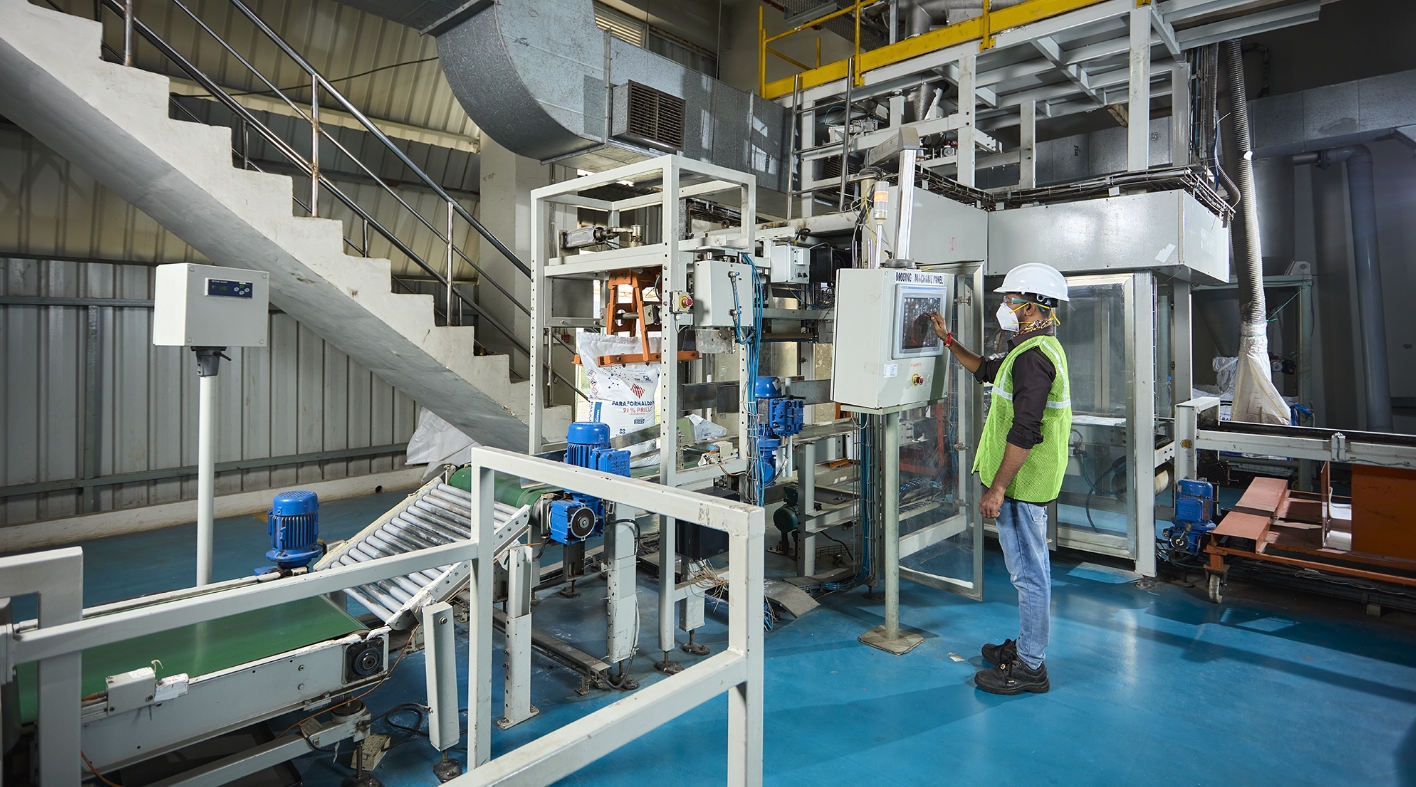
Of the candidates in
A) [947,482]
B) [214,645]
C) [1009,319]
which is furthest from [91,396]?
[1009,319]

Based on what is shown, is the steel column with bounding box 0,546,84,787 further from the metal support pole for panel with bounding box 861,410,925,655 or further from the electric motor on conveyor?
the metal support pole for panel with bounding box 861,410,925,655

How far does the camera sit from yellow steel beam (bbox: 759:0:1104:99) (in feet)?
16.4

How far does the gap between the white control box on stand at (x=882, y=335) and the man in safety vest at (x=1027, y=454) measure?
442mm

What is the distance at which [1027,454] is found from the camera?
3.34 meters

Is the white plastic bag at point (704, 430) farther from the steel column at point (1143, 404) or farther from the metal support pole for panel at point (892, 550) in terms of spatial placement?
the steel column at point (1143, 404)

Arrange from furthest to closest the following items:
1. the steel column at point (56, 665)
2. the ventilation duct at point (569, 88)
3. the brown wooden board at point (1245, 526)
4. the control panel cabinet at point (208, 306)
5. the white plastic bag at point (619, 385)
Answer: the brown wooden board at point (1245, 526) → the ventilation duct at point (569, 88) → the white plastic bag at point (619, 385) → the control panel cabinet at point (208, 306) → the steel column at point (56, 665)

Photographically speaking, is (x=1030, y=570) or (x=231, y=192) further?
(x=231, y=192)

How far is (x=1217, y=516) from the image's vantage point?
526 centimetres

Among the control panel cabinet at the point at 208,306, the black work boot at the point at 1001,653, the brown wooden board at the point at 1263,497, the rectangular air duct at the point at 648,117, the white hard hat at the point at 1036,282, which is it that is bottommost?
the black work boot at the point at 1001,653

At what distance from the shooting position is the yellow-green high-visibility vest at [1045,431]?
10.9 ft

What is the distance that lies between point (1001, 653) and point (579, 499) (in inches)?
84.9

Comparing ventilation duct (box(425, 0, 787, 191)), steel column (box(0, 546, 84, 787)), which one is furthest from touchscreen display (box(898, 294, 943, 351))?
steel column (box(0, 546, 84, 787))

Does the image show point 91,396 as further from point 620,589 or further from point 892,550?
point 892,550

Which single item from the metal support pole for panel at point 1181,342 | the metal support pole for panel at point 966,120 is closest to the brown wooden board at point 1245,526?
the metal support pole for panel at point 1181,342
